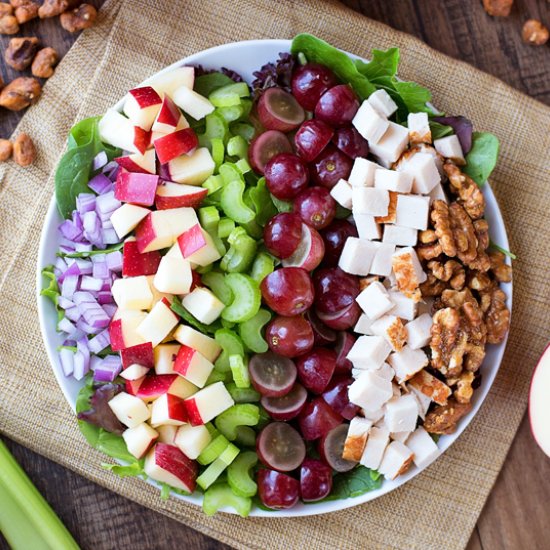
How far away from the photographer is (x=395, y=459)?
172 cm

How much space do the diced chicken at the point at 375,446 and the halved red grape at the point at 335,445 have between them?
0.05m

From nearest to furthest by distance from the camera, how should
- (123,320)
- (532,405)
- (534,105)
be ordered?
(123,320) → (532,405) → (534,105)

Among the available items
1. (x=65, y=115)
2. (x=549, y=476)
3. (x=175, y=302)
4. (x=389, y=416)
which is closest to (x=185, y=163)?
(x=175, y=302)

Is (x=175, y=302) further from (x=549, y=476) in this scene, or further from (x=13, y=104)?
(x=549, y=476)

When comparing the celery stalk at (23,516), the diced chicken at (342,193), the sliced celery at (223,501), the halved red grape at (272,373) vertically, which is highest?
the diced chicken at (342,193)

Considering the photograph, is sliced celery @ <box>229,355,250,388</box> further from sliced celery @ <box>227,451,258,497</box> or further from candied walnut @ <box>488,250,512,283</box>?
candied walnut @ <box>488,250,512,283</box>

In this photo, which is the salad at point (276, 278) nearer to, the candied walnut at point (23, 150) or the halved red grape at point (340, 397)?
the halved red grape at point (340, 397)

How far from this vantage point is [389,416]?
5.61 ft

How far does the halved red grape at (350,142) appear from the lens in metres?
1.72

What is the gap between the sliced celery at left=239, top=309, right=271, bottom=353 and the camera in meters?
1.71

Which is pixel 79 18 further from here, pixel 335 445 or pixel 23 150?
pixel 335 445

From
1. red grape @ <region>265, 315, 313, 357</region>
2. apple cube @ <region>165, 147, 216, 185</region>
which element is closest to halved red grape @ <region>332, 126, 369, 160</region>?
apple cube @ <region>165, 147, 216, 185</region>

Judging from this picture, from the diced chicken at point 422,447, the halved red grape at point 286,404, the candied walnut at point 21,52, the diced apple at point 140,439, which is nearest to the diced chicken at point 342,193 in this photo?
the halved red grape at point 286,404

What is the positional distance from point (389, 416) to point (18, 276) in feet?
3.38
